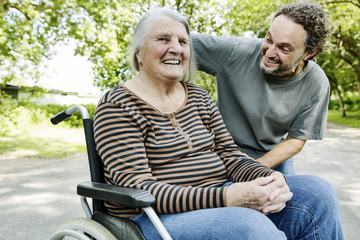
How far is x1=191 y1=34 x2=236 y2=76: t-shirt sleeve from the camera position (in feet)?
7.14

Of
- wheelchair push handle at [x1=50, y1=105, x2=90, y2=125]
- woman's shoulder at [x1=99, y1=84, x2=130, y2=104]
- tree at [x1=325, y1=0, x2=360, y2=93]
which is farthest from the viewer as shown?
tree at [x1=325, y1=0, x2=360, y2=93]

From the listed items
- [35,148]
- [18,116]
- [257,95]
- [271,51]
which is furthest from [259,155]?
[18,116]

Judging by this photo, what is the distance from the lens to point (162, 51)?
5.44 ft

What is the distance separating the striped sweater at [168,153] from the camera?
Answer: 1348 mm

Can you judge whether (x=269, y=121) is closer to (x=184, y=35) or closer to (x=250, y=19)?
(x=184, y=35)

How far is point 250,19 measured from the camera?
13.3m

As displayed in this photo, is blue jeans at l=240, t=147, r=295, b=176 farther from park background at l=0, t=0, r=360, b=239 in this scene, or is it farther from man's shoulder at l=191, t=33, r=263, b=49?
park background at l=0, t=0, r=360, b=239

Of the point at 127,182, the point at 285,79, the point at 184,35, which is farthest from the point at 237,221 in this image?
the point at 285,79

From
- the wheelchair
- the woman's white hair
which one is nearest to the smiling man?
the woman's white hair

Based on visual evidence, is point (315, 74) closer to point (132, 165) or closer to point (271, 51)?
point (271, 51)

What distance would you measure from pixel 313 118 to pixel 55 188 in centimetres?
373

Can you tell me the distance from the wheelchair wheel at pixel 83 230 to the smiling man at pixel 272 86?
1.16 meters

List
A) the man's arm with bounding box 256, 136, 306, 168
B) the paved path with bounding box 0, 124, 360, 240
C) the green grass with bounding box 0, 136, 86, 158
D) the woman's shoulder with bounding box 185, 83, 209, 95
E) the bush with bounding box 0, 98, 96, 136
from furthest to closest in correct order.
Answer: the bush with bounding box 0, 98, 96, 136, the green grass with bounding box 0, 136, 86, 158, the paved path with bounding box 0, 124, 360, 240, the man's arm with bounding box 256, 136, 306, 168, the woman's shoulder with bounding box 185, 83, 209, 95

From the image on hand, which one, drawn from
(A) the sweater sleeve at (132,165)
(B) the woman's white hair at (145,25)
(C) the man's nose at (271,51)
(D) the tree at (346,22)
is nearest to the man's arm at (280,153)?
(C) the man's nose at (271,51)
